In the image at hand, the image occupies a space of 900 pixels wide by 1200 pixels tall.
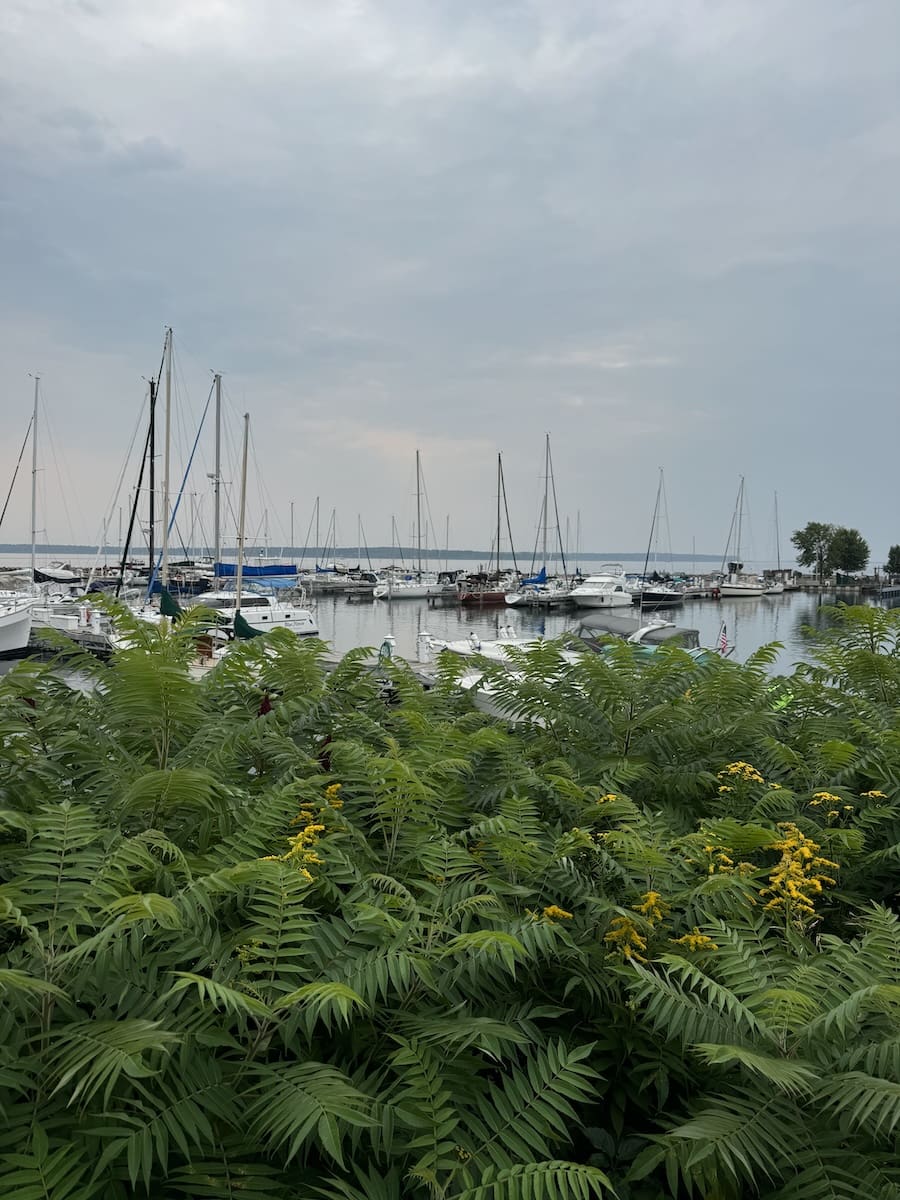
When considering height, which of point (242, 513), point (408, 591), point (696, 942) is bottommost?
point (408, 591)

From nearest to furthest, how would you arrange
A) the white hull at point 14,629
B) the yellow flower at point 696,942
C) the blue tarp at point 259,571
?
1. the yellow flower at point 696,942
2. the white hull at point 14,629
3. the blue tarp at point 259,571

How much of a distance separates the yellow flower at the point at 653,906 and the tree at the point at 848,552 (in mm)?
142583

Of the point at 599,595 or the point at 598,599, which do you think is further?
the point at 598,599

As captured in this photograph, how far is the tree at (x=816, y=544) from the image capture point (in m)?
133

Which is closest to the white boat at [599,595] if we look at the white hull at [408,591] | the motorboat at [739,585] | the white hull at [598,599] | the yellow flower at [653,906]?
the white hull at [598,599]

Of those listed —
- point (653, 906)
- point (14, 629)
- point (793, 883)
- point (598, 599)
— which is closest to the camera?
point (653, 906)

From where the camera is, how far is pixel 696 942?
2908 millimetres

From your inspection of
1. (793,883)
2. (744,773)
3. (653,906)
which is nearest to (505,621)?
(744,773)

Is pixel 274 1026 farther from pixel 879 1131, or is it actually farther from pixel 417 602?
pixel 417 602

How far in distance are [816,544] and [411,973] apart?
146203mm

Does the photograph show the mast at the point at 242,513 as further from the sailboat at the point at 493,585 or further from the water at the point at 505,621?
the sailboat at the point at 493,585

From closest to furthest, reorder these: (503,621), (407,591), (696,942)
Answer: (696,942) → (503,621) → (407,591)

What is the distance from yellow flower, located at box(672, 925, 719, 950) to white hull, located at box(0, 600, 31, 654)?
3618 cm

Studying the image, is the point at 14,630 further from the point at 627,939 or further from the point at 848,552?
the point at 848,552
